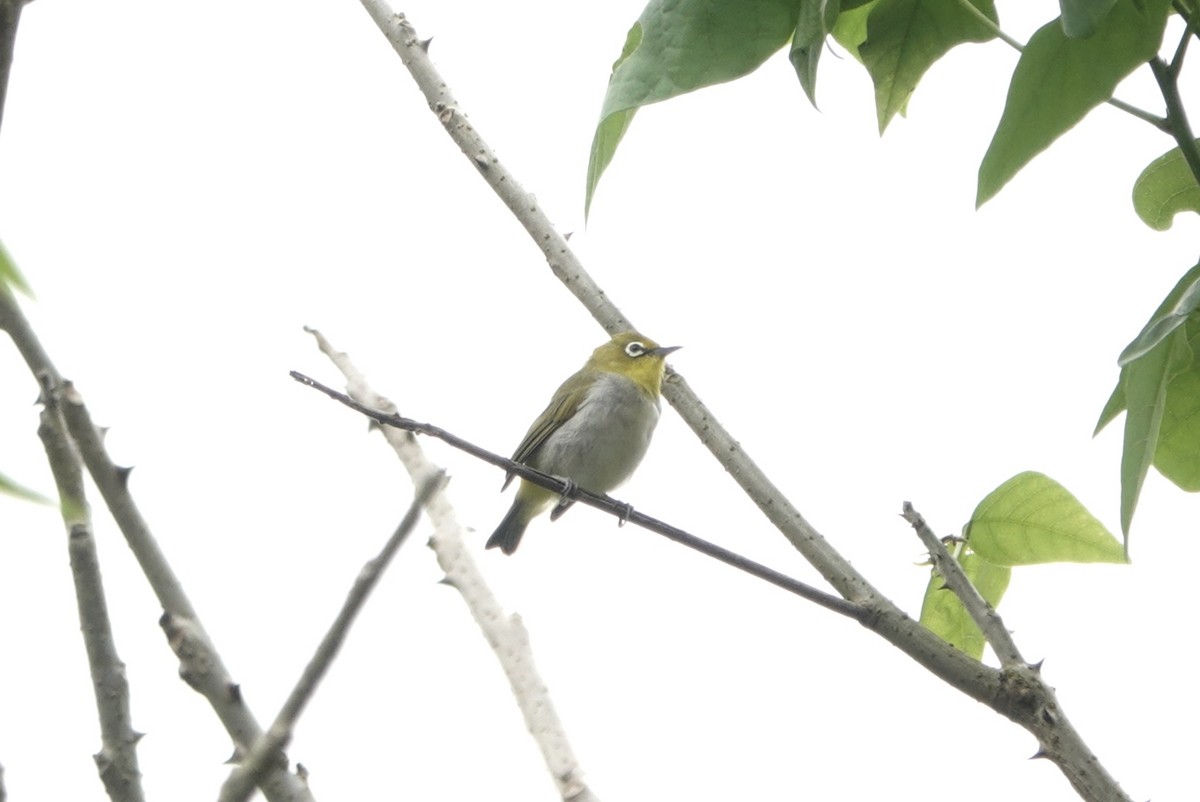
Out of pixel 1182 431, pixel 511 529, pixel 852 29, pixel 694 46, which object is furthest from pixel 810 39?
pixel 511 529

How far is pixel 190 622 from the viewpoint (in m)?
1.28

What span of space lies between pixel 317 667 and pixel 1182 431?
4.16 feet

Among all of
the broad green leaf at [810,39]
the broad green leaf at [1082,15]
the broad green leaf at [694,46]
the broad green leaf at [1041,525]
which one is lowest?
the broad green leaf at [1041,525]

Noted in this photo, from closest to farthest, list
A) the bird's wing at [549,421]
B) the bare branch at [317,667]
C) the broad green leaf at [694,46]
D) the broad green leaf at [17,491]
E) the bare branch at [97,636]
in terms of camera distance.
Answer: the broad green leaf at [17,491], the bare branch at [317,667], the bare branch at [97,636], the broad green leaf at [694,46], the bird's wing at [549,421]

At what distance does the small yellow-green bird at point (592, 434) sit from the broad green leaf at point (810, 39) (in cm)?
438

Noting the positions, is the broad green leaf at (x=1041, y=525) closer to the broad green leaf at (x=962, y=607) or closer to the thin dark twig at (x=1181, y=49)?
the broad green leaf at (x=962, y=607)

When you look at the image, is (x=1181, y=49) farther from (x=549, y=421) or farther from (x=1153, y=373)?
(x=549, y=421)

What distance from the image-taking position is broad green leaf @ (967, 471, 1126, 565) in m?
2.06

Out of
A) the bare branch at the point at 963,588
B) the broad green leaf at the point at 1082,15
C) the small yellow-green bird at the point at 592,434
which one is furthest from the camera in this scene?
the small yellow-green bird at the point at 592,434

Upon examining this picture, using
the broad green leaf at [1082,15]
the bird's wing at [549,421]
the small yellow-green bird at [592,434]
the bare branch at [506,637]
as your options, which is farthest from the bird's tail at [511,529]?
the broad green leaf at [1082,15]

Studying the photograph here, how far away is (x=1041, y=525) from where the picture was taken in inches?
81.7

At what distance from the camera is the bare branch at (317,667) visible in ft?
3.15

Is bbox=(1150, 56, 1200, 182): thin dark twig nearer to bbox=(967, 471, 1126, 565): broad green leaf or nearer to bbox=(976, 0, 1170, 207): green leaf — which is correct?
bbox=(976, 0, 1170, 207): green leaf

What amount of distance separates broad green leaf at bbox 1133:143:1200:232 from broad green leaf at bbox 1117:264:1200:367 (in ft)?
1.05
